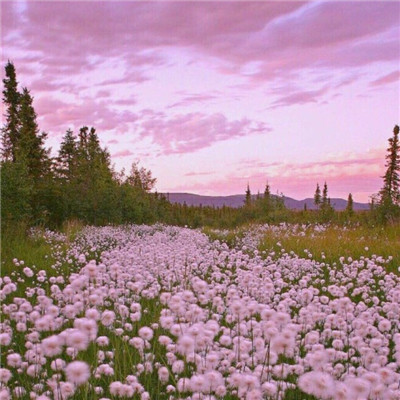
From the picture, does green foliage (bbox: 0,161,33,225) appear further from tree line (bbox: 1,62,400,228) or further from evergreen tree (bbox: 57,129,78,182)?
evergreen tree (bbox: 57,129,78,182)

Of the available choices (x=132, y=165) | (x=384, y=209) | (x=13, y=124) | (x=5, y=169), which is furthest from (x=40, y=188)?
(x=384, y=209)

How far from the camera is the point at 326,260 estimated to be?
1225cm

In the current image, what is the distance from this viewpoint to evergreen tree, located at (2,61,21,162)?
37.5 metres

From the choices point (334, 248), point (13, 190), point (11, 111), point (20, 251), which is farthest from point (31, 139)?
point (334, 248)

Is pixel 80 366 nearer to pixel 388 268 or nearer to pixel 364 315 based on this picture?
pixel 364 315

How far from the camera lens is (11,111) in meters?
38.0

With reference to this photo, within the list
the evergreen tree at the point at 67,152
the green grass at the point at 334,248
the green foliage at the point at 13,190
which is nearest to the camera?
the green grass at the point at 334,248

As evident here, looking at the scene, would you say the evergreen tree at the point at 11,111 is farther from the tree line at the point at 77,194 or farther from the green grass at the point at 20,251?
the green grass at the point at 20,251

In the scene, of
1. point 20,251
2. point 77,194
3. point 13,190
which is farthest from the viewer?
point 77,194

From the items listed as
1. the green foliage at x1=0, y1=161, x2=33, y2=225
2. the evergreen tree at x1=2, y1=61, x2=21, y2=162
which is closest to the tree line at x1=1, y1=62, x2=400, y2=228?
the evergreen tree at x1=2, y1=61, x2=21, y2=162

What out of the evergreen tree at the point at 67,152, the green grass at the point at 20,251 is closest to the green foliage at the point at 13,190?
the green grass at the point at 20,251

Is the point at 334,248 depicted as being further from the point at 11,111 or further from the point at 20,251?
the point at 11,111

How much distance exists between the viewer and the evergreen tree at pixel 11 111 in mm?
37500

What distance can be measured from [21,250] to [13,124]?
2683cm
